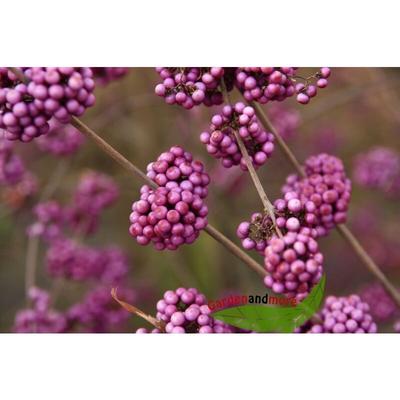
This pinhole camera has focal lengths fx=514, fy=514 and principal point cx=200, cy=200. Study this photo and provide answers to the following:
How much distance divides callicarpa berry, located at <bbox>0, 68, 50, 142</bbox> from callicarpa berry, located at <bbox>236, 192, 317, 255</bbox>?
409 millimetres

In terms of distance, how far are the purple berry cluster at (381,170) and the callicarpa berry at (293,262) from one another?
0.94 meters

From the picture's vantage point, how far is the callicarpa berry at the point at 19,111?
2.75 feet

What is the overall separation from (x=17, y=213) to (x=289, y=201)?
1206mm

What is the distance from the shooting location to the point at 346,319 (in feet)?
3.50

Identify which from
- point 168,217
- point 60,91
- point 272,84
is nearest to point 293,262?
point 168,217

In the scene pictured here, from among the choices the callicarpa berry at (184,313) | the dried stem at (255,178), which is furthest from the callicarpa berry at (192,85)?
the callicarpa berry at (184,313)

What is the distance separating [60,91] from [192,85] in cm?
25

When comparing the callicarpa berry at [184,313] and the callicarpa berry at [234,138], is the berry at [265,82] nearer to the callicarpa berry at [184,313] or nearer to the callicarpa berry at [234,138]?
the callicarpa berry at [234,138]

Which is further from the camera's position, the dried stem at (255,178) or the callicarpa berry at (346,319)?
the callicarpa berry at (346,319)


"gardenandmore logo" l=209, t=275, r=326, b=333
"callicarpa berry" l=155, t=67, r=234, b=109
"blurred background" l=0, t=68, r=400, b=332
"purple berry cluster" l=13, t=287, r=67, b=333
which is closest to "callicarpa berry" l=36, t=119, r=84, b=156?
"blurred background" l=0, t=68, r=400, b=332

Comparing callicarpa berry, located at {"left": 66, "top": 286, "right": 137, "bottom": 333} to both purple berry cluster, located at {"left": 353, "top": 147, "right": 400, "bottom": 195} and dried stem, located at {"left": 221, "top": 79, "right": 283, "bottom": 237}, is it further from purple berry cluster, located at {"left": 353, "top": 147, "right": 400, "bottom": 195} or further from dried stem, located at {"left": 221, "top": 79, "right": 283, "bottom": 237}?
purple berry cluster, located at {"left": 353, "top": 147, "right": 400, "bottom": 195}

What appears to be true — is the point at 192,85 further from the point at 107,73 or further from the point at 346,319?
the point at 346,319

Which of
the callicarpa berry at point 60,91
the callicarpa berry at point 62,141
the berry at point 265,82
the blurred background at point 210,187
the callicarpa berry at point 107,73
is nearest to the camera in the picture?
the callicarpa berry at point 60,91
